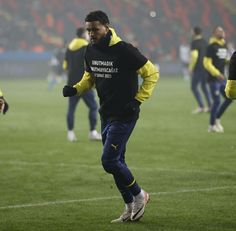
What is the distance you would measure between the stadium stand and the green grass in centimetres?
2937

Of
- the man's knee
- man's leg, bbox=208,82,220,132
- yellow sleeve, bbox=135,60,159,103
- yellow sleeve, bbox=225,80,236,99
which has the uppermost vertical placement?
yellow sleeve, bbox=225,80,236,99

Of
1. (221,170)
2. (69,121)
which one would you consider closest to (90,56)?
(221,170)

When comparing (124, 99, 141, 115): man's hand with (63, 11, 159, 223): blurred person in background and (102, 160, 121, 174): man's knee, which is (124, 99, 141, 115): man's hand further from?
(102, 160, 121, 174): man's knee

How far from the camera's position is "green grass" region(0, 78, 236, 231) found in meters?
9.77

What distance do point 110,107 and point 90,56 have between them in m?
0.66

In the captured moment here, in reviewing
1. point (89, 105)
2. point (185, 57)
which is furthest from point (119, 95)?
point (185, 57)

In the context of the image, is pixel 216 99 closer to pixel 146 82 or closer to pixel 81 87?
pixel 81 87

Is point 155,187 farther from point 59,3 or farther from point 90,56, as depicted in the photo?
point 59,3

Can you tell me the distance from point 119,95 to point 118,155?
0.70m

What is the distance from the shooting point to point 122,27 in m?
59.0

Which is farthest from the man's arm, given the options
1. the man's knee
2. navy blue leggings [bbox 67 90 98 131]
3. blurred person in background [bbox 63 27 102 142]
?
navy blue leggings [bbox 67 90 98 131]

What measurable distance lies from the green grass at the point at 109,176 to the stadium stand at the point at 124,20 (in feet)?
96.4

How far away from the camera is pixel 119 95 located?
9.76 metres

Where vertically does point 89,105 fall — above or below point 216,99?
above
